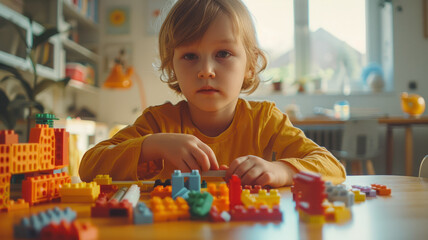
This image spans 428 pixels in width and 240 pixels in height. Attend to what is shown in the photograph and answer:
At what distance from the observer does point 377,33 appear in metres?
3.82

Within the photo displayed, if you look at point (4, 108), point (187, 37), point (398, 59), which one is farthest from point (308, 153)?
point (398, 59)

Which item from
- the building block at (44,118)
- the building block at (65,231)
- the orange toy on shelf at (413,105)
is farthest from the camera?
the orange toy on shelf at (413,105)

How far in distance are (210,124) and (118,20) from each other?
129 inches

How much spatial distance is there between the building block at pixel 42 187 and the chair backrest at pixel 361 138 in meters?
2.71

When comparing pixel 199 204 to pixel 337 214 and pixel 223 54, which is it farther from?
pixel 223 54

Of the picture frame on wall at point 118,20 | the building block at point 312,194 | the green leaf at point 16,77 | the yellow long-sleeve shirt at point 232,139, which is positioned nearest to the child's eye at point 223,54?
the yellow long-sleeve shirt at point 232,139

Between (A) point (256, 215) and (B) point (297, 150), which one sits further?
(B) point (297, 150)

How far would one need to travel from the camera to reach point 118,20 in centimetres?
395

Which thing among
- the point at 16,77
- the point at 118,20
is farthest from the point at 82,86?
the point at 16,77

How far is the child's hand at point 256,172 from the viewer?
60cm

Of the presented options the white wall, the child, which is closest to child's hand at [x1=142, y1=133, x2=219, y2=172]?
the child

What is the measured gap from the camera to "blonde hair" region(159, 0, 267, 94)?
0.92m

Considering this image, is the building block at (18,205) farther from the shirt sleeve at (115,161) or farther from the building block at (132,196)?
the shirt sleeve at (115,161)

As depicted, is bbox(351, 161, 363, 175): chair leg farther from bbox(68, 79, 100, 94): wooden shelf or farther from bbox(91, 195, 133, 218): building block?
bbox(91, 195, 133, 218): building block
